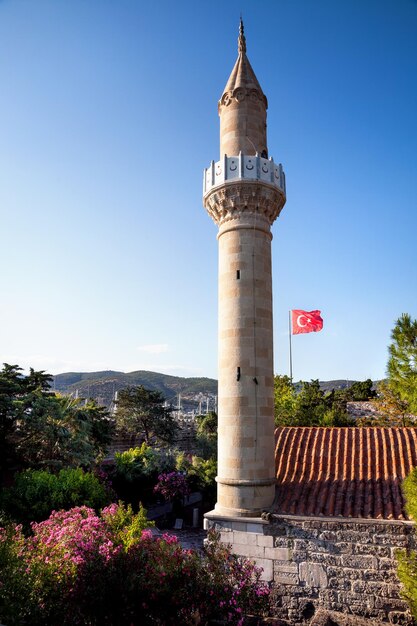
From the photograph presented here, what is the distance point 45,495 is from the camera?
17234 mm

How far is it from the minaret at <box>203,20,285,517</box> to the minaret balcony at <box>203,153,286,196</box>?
33 mm

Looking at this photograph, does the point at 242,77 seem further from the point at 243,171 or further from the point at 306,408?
the point at 306,408

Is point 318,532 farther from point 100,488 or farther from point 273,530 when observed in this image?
point 100,488

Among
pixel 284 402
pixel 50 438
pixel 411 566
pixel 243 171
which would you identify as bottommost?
pixel 411 566

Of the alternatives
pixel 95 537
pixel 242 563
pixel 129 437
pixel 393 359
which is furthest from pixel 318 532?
pixel 129 437

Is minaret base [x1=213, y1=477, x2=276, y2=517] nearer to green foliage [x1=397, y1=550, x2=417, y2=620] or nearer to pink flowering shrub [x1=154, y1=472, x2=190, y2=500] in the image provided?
green foliage [x1=397, y1=550, x2=417, y2=620]

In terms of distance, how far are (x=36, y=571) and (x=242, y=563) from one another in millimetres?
4649

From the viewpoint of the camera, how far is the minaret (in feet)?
41.6

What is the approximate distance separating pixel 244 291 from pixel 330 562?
25.4ft

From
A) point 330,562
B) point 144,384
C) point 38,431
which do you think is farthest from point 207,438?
point 144,384

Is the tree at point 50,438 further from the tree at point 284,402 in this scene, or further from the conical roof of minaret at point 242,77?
the conical roof of minaret at point 242,77

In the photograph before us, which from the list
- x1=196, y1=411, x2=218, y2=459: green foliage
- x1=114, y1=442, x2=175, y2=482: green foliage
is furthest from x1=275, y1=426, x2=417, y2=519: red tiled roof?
x1=196, y1=411, x2=218, y2=459: green foliage

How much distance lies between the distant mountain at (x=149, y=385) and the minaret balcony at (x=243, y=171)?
391 feet

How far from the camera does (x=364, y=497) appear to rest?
11.9 metres
